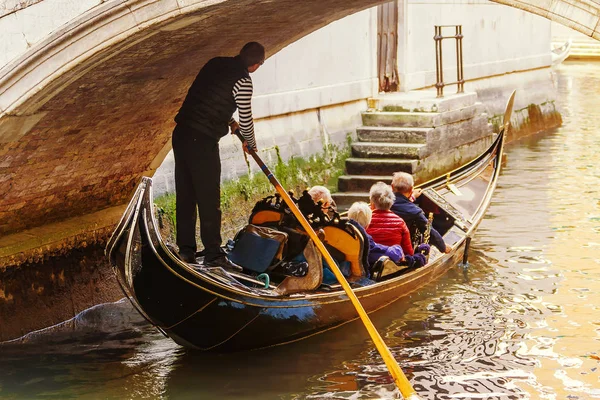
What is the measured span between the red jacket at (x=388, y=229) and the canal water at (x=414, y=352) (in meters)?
0.40

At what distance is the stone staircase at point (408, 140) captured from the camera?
809 cm

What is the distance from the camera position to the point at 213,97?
15.8 ft

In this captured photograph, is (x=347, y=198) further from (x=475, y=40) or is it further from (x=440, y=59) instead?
(x=475, y=40)

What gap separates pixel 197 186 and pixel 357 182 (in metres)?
3.34

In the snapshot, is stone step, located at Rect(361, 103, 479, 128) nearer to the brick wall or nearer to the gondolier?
the brick wall

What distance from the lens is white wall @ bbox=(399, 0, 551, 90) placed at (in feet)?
32.7

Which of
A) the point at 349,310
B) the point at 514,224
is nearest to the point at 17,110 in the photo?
the point at 349,310

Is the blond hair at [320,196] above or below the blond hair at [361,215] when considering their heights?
above

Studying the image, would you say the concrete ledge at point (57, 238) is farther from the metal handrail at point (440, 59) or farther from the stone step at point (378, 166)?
the metal handrail at point (440, 59)

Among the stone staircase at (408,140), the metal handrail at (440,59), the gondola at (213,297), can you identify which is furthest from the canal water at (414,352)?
the metal handrail at (440,59)

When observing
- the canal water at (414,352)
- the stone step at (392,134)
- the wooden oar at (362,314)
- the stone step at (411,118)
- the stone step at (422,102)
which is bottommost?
the canal water at (414,352)

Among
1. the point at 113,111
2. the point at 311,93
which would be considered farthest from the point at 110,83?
the point at 311,93

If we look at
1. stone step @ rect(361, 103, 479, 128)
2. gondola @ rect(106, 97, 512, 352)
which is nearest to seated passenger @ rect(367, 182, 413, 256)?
gondola @ rect(106, 97, 512, 352)

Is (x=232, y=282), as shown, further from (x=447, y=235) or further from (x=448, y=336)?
(x=447, y=235)
